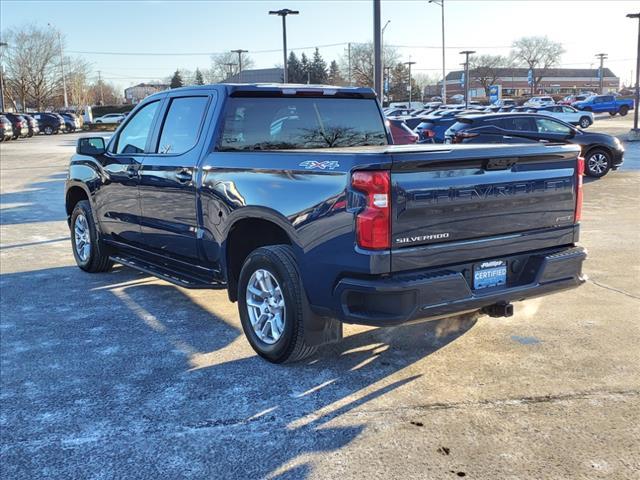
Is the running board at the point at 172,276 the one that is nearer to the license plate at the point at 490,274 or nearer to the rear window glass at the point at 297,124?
the rear window glass at the point at 297,124

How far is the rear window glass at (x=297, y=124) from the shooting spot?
510 cm

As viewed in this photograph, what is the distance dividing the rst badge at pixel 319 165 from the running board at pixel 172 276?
5.02ft

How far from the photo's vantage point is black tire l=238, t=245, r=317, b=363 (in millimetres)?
4148

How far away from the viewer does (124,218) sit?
20.8ft

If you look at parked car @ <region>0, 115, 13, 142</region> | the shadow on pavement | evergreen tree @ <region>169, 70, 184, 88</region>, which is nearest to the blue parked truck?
the shadow on pavement

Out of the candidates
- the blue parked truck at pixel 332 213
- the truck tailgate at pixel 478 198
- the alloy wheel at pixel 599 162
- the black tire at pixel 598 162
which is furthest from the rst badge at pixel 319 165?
the alloy wheel at pixel 599 162

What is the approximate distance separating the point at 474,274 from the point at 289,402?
1.38m

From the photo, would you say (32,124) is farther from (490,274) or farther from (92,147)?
(490,274)

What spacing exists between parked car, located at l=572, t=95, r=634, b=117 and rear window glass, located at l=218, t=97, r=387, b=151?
196 ft

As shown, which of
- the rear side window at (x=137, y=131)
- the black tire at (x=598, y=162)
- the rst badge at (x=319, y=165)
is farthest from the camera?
the black tire at (x=598, y=162)

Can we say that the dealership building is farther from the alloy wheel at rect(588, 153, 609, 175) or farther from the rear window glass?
the rear window glass

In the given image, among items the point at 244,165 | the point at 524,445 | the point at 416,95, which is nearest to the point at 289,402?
the point at 524,445

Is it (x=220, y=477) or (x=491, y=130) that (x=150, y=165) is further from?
(x=491, y=130)

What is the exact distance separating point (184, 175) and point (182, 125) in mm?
531
